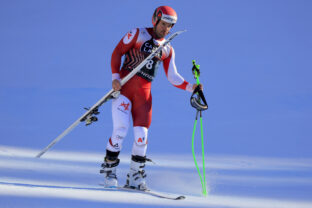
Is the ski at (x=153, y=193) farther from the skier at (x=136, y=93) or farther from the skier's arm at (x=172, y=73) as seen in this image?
the skier's arm at (x=172, y=73)

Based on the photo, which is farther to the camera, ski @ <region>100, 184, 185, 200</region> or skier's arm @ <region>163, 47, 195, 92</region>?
skier's arm @ <region>163, 47, 195, 92</region>

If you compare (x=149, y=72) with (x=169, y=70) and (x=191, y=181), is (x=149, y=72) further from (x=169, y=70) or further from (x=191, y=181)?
(x=191, y=181)

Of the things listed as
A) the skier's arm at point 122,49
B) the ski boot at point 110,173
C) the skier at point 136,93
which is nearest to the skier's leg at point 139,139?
the skier at point 136,93

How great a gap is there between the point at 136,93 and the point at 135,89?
0.12 ft

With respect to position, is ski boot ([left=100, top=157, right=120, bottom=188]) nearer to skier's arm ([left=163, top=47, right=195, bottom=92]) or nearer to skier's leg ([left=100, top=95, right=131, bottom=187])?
skier's leg ([left=100, top=95, right=131, bottom=187])

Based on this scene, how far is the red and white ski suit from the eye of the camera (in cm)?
491

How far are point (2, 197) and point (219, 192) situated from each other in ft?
6.76

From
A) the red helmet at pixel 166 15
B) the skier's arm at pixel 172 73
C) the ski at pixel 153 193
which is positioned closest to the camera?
the ski at pixel 153 193

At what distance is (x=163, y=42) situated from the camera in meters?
5.09

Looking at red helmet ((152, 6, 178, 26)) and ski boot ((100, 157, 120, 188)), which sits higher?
red helmet ((152, 6, 178, 26))

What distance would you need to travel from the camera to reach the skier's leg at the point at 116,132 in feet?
16.0

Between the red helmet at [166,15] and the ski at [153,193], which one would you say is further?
the red helmet at [166,15]

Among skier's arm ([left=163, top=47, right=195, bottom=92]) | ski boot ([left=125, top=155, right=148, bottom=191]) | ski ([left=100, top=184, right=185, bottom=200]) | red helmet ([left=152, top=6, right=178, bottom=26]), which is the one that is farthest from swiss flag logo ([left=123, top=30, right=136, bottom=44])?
ski ([left=100, top=184, right=185, bottom=200])

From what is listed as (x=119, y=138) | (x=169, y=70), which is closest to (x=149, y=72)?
(x=169, y=70)
